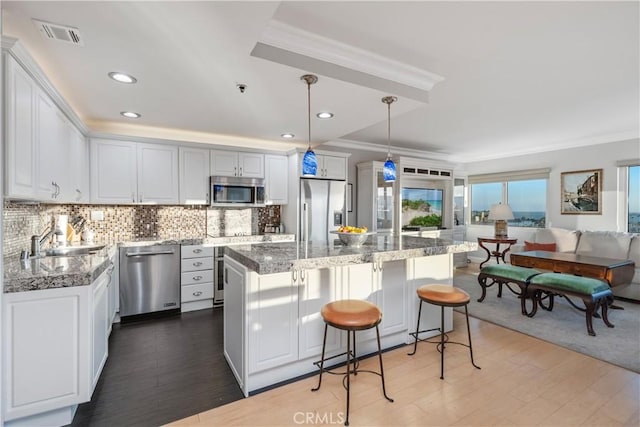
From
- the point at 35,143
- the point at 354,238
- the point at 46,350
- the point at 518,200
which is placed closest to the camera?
the point at 46,350

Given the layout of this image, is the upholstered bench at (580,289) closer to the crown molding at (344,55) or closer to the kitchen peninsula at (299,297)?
the kitchen peninsula at (299,297)

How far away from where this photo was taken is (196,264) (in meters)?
3.95

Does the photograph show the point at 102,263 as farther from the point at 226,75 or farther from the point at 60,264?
the point at 226,75

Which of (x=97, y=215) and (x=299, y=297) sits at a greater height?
(x=97, y=215)

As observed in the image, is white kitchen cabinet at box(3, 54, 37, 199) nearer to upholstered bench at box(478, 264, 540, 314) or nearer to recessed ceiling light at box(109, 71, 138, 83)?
recessed ceiling light at box(109, 71, 138, 83)

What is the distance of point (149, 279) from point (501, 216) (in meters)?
6.28

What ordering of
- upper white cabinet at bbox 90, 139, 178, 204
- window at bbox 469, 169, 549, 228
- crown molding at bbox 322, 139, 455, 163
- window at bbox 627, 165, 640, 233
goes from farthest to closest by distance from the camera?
1. window at bbox 469, 169, 549, 228
2. crown molding at bbox 322, 139, 455, 163
3. window at bbox 627, 165, 640, 233
4. upper white cabinet at bbox 90, 139, 178, 204

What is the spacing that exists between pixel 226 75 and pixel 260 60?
0.46 meters

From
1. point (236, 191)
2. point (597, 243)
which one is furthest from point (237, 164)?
point (597, 243)

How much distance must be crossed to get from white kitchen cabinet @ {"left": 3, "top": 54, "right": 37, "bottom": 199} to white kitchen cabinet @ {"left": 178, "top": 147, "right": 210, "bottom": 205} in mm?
2033

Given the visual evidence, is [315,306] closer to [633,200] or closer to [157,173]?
[157,173]

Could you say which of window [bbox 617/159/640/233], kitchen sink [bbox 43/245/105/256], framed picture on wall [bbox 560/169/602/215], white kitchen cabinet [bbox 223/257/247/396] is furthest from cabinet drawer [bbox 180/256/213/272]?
window [bbox 617/159/640/233]

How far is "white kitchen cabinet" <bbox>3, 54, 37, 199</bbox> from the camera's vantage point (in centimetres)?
176

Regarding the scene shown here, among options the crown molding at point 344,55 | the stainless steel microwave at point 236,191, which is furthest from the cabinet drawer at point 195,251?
the crown molding at point 344,55
